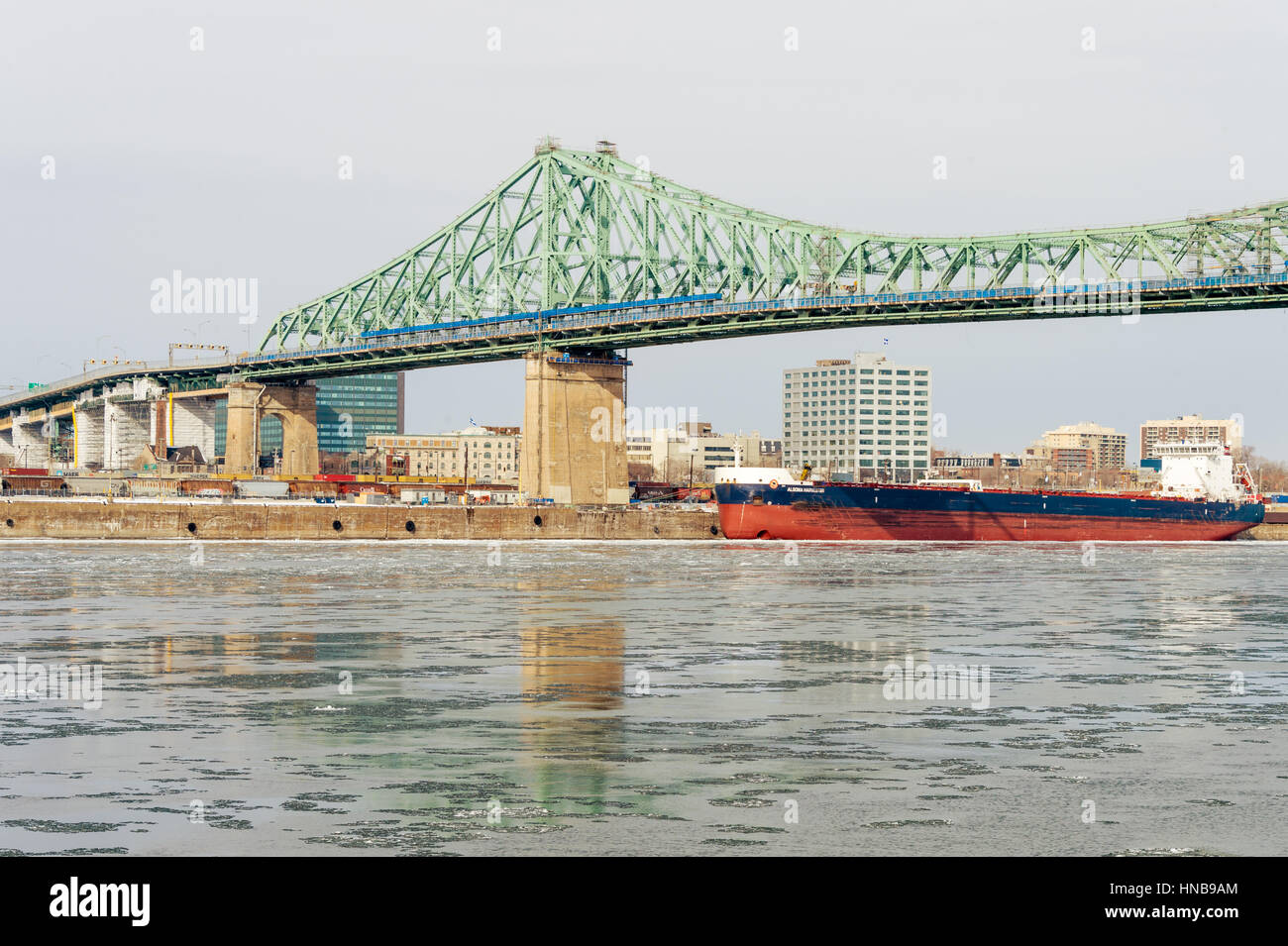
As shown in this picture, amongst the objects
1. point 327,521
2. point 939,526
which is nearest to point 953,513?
point 939,526

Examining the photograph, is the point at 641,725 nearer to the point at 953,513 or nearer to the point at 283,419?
the point at 953,513

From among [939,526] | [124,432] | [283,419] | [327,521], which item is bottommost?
[939,526]

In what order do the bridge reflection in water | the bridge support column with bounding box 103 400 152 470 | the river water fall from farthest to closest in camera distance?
the bridge support column with bounding box 103 400 152 470 < the bridge reflection in water < the river water

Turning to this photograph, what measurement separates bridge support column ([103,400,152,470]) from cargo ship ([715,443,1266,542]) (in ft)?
357

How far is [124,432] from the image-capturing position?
196 meters

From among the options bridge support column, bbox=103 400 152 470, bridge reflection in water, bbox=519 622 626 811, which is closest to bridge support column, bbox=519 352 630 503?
bridge reflection in water, bbox=519 622 626 811

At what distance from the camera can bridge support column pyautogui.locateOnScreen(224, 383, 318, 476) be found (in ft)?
538

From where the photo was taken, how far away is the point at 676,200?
128 m

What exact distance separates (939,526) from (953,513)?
136 centimetres

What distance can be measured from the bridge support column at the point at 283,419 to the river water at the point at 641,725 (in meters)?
115

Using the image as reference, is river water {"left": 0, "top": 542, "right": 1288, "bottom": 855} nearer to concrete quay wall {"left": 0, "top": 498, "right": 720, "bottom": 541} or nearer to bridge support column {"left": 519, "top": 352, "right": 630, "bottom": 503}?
concrete quay wall {"left": 0, "top": 498, "right": 720, "bottom": 541}

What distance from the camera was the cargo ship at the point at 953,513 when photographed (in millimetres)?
Result: 105688
